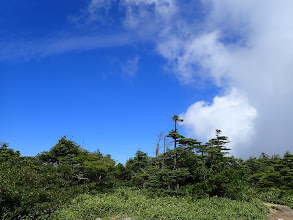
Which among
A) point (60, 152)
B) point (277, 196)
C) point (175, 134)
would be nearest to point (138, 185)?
point (175, 134)

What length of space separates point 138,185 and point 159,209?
31.7ft

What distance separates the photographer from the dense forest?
13.5 metres

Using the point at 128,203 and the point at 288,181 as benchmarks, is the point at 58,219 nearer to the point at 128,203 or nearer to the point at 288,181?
the point at 128,203

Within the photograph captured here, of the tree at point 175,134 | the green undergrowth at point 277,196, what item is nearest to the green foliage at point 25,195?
the tree at point 175,134

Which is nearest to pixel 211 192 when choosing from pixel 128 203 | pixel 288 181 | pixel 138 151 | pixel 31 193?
pixel 128 203

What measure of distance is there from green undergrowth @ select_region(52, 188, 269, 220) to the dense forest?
0.06m

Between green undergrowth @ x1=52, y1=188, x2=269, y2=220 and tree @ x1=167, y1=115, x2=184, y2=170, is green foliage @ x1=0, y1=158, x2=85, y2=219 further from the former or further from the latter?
tree @ x1=167, y1=115, x2=184, y2=170

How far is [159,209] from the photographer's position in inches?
565

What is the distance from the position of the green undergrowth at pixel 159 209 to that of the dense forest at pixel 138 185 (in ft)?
0.18

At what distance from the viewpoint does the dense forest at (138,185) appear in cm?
1351

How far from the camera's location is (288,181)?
25.3 meters

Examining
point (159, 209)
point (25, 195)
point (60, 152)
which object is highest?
point (60, 152)

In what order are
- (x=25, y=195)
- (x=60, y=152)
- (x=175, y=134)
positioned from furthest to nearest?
(x=60, y=152) → (x=175, y=134) → (x=25, y=195)

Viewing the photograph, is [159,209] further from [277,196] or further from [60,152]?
[60,152]
